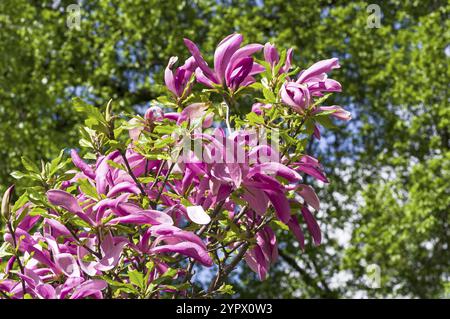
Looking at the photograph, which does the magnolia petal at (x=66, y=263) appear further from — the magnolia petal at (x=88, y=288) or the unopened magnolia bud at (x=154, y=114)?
the unopened magnolia bud at (x=154, y=114)

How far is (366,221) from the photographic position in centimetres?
1077

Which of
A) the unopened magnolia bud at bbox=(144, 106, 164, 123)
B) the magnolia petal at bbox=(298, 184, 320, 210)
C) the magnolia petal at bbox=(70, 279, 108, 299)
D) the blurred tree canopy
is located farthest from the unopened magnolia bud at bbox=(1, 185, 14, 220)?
the blurred tree canopy

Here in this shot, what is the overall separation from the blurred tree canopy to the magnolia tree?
7.22 metres

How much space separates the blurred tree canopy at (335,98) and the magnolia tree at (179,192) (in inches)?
284

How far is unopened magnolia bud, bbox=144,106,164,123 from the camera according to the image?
8.14ft

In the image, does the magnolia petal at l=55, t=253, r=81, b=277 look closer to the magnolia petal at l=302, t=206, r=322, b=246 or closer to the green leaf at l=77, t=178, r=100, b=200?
the green leaf at l=77, t=178, r=100, b=200

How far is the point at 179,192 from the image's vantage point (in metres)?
2.42

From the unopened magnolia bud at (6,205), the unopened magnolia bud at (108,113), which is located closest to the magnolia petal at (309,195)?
the unopened magnolia bud at (108,113)

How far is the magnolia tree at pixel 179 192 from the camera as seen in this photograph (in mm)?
2121

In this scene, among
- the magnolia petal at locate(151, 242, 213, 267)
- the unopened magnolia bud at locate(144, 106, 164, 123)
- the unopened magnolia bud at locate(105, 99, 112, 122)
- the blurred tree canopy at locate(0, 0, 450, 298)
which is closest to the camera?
the magnolia petal at locate(151, 242, 213, 267)

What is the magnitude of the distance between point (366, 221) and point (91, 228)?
353 inches

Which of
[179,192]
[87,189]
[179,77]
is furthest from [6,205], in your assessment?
[179,77]

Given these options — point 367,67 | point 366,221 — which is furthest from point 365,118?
point 366,221

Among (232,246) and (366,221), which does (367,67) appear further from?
(232,246)
